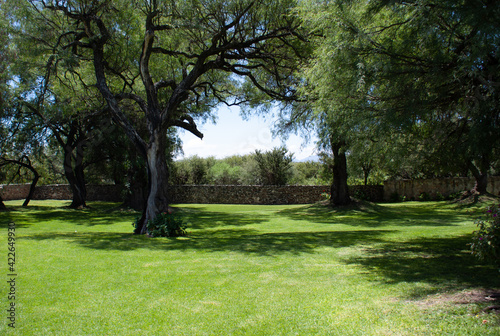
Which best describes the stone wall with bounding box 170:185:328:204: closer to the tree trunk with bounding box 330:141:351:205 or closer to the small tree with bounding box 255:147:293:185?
the small tree with bounding box 255:147:293:185

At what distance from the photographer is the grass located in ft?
13.2

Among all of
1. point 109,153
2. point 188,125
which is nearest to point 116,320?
point 188,125

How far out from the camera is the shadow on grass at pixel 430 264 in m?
5.37

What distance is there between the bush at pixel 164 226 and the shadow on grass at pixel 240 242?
14.8 inches

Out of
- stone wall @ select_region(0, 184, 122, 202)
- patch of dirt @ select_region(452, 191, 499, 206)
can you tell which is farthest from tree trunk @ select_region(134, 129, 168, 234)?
stone wall @ select_region(0, 184, 122, 202)

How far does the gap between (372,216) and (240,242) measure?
9.65 meters

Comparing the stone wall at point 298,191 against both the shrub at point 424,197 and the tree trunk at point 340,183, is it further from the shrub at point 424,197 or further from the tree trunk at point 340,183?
the tree trunk at point 340,183

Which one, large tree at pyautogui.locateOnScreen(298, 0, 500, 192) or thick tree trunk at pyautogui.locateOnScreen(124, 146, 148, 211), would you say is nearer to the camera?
large tree at pyautogui.locateOnScreen(298, 0, 500, 192)

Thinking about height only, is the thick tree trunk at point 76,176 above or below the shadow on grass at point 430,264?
above

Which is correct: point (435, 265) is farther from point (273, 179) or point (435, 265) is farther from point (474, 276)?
point (273, 179)

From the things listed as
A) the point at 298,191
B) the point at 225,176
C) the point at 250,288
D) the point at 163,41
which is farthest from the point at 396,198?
the point at 250,288

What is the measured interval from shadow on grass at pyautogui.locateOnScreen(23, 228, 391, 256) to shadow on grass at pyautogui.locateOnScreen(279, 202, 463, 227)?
382 cm

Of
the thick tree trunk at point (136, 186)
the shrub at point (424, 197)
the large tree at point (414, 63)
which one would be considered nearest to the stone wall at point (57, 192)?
the thick tree trunk at point (136, 186)

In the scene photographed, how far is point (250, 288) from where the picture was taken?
5.43 m
